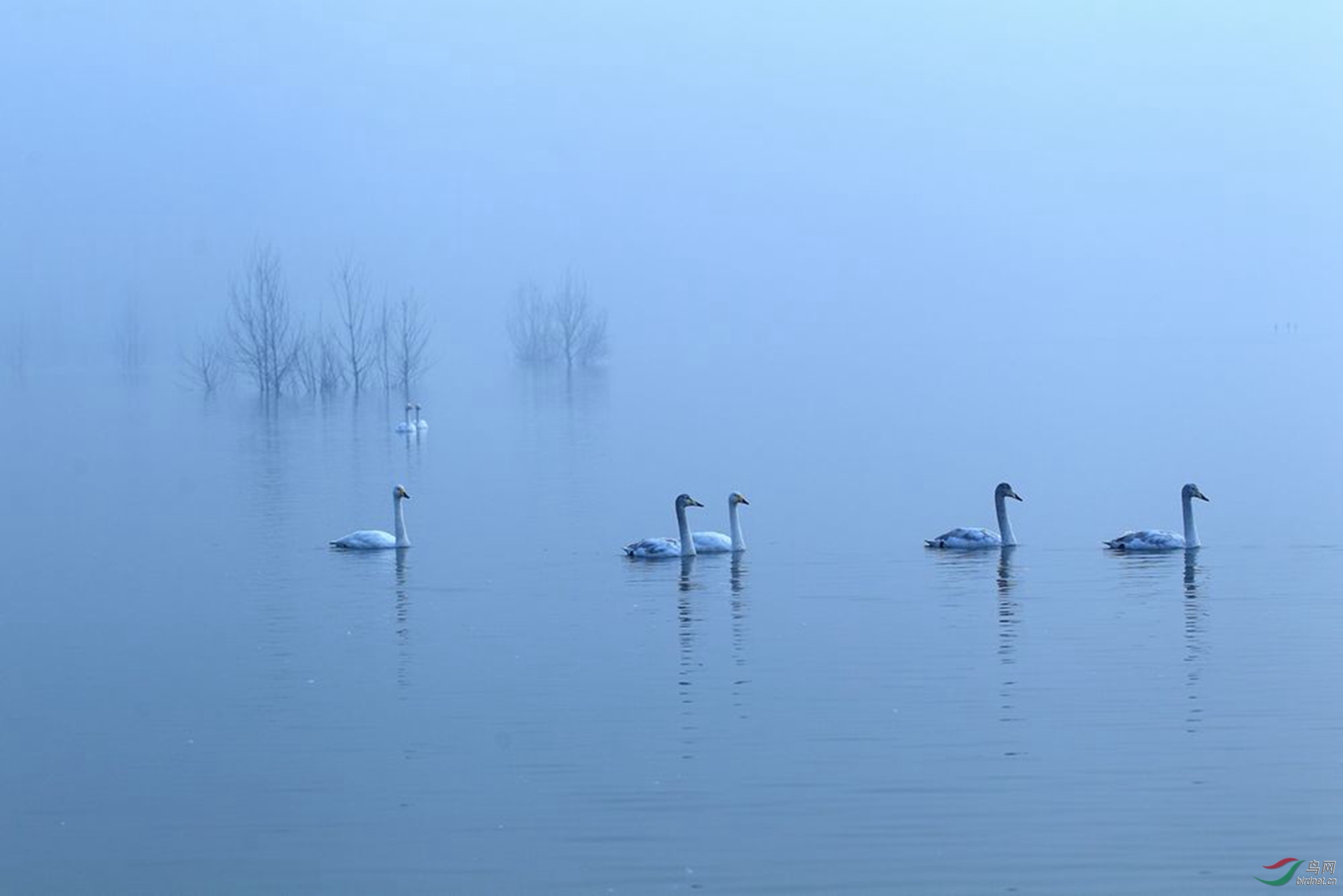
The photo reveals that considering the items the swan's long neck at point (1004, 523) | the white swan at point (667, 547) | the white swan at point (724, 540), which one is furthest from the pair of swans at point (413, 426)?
the swan's long neck at point (1004, 523)

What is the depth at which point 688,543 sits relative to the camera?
23.4 metres

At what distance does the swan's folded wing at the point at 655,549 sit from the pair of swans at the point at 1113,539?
3.07m

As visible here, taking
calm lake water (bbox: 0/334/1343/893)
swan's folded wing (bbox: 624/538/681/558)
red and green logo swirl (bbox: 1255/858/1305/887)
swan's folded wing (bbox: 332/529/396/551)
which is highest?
swan's folded wing (bbox: 332/529/396/551)

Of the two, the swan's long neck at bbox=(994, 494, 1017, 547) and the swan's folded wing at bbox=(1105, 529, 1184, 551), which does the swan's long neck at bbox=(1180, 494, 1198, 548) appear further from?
the swan's long neck at bbox=(994, 494, 1017, 547)

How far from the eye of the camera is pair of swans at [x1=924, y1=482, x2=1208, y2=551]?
22688mm

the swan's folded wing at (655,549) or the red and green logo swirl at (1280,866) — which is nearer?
the red and green logo swirl at (1280,866)

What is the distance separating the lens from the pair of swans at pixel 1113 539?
22688 millimetres

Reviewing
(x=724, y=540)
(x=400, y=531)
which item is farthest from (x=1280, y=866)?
(x=400, y=531)

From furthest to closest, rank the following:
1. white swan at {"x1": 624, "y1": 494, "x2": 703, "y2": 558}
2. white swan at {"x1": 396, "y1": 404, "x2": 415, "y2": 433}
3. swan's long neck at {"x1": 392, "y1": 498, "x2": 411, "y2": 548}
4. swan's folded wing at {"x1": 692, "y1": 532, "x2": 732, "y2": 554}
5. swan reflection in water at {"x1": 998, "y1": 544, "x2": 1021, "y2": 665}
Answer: white swan at {"x1": 396, "y1": 404, "x2": 415, "y2": 433}
swan's long neck at {"x1": 392, "y1": 498, "x2": 411, "y2": 548}
swan's folded wing at {"x1": 692, "y1": 532, "x2": 732, "y2": 554}
white swan at {"x1": 624, "y1": 494, "x2": 703, "y2": 558}
swan reflection in water at {"x1": 998, "y1": 544, "x2": 1021, "y2": 665}

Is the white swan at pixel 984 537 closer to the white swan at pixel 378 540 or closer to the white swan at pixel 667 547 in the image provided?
the white swan at pixel 667 547

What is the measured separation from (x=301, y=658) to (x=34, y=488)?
2173 centimetres

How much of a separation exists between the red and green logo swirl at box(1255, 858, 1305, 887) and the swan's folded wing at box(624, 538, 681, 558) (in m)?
13.3

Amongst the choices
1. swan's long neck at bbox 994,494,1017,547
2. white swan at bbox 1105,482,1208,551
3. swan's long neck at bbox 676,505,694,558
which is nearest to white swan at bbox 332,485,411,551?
swan's long neck at bbox 676,505,694,558

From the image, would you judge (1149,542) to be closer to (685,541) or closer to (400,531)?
(685,541)
